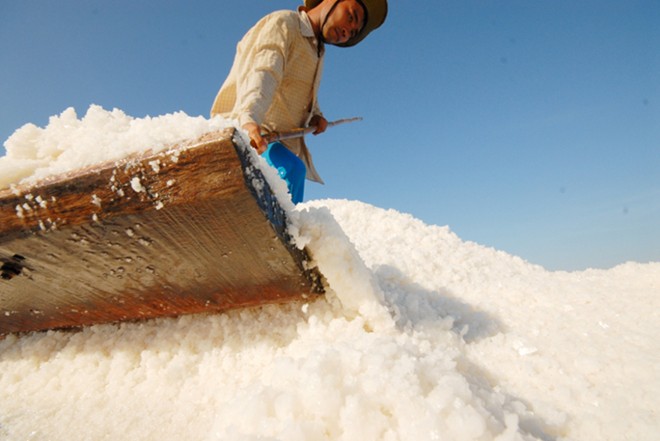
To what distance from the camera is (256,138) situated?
5.36ft

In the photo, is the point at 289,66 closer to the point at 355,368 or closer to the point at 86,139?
the point at 86,139

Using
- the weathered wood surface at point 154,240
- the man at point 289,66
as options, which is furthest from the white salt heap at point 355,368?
the man at point 289,66

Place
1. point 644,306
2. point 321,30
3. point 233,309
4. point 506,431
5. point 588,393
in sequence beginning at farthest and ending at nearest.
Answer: point 321,30
point 644,306
point 233,309
point 588,393
point 506,431

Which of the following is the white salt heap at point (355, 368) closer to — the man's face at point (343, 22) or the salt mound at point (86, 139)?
the salt mound at point (86, 139)

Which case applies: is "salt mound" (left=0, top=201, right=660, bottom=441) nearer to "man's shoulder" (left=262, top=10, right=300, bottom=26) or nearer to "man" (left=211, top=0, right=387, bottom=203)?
"man" (left=211, top=0, right=387, bottom=203)

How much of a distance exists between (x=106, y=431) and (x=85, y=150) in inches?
33.6

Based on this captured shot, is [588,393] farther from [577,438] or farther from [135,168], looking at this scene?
[135,168]

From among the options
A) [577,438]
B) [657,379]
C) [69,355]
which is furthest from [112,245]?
[657,379]

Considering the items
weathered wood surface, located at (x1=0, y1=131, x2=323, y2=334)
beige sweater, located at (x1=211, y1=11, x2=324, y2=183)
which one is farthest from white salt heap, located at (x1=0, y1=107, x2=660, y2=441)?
beige sweater, located at (x1=211, y1=11, x2=324, y2=183)

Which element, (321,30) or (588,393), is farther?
(321,30)

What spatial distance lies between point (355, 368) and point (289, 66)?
7.29 feet

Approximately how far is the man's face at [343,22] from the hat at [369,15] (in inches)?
3.2

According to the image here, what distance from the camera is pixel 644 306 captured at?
1.60 metres

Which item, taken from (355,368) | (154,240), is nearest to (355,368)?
(355,368)
